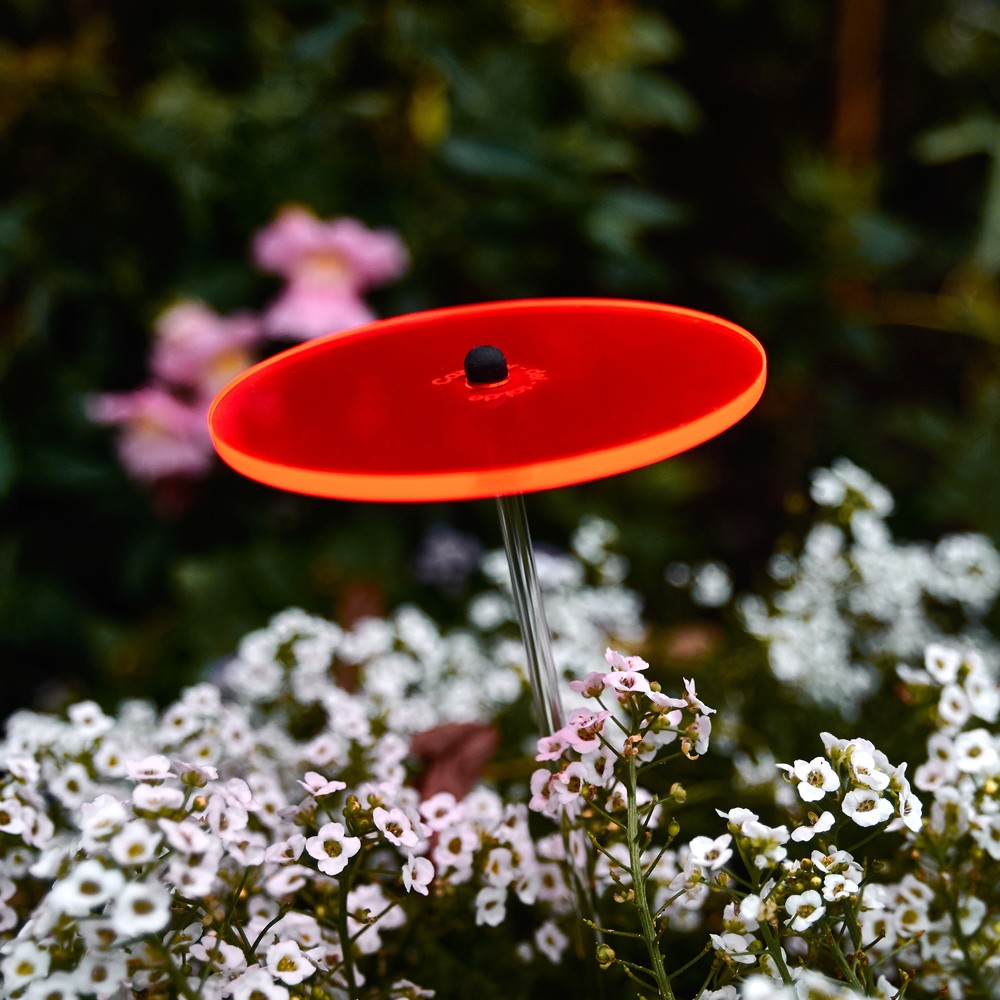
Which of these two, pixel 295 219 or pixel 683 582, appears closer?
pixel 683 582

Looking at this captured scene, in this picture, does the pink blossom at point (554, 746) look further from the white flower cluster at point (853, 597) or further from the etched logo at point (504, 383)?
the white flower cluster at point (853, 597)

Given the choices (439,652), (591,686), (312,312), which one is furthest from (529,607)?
(312,312)

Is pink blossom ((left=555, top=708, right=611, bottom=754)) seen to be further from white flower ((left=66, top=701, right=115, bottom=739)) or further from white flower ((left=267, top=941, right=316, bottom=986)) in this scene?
white flower ((left=66, top=701, right=115, bottom=739))

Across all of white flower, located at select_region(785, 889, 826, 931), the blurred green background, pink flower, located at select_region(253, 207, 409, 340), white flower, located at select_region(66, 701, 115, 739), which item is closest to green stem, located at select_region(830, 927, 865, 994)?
white flower, located at select_region(785, 889, 826, 931)

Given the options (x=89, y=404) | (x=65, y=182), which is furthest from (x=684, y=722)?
(x=65, y=182)

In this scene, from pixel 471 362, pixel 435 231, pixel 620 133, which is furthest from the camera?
pixel 620 133

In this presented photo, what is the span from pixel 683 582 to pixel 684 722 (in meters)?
0.58

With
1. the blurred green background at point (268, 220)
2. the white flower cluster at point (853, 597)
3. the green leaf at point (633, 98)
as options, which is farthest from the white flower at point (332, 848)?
the green leaf at point (633, 98)

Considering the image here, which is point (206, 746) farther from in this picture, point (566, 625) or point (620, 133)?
point (620, 133)

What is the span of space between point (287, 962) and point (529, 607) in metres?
0.24

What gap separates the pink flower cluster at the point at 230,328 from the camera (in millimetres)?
1261

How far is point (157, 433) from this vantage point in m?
1.28

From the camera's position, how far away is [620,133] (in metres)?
1.78

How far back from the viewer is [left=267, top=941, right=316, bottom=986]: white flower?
1.65 ft
